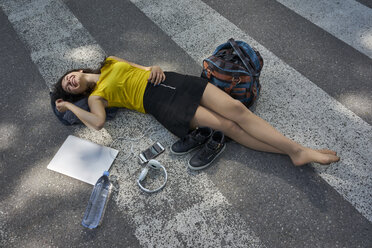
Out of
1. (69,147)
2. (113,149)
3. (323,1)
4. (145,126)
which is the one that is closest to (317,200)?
(145,126)

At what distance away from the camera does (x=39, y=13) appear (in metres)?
4.16

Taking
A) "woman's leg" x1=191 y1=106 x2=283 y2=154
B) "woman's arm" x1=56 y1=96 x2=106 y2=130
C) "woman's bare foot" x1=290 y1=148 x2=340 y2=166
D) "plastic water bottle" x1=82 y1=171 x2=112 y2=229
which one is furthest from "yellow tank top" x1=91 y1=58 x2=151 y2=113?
"woman's bare foot" x1=290 y1=148 x2=340 y2=166

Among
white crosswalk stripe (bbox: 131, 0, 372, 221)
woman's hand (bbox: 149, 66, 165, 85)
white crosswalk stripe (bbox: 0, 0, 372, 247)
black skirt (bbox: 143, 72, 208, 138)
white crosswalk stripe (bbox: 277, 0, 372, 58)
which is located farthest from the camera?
white crosswalk stripe (bbox: 277, 0, 372, 58)

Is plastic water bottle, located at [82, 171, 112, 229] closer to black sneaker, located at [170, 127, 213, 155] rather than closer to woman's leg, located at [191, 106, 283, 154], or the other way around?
black sneaker, located at [170, 127, 213, 155]

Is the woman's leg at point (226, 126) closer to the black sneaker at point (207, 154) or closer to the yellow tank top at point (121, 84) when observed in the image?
the black sneaker at point (207, 154)

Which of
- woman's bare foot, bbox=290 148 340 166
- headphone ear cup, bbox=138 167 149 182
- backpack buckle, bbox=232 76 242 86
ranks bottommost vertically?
headphone ear cup, bbox=138 167 149 182

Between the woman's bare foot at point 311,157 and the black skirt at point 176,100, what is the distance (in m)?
1.03

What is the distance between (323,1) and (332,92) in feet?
5.91

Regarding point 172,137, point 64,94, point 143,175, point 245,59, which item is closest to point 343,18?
point 245,59

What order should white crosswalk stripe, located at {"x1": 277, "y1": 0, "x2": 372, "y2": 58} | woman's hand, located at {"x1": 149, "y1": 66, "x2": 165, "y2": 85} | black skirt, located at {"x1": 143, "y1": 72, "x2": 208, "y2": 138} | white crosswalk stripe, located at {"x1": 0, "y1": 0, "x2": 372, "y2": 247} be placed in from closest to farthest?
white crosswalk stripe, located at {"x1": 0, "y1": 0, "x2": 372, "y2": 247} < black skirt, located at {"x1": 143, "y1": 72, "x2": 208, "y2": 138} < woman's hand, located at {"x1": 149, "y1": 66, "x2": 165, "y2": 85} < white crosswalk stripe, located at {"x1": 277, "y1": 0, "x2": 372, "y2": 58}

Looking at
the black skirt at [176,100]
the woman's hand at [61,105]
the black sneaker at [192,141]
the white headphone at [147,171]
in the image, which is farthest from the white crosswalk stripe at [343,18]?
the woman's hand at [61,105]

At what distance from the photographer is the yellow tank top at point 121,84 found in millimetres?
2576

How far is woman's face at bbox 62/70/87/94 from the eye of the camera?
8.52 ft

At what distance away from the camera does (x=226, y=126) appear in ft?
8.30
